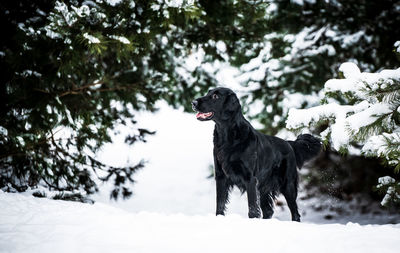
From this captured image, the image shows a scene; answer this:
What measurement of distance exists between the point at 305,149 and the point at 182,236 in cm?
218

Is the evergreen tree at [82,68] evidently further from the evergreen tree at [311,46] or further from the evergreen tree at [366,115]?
the evergreen tree at [366,115]

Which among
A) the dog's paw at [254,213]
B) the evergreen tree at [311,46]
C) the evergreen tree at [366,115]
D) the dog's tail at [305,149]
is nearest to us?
the evergreen tree at [366,115]

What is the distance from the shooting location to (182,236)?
2.65 m

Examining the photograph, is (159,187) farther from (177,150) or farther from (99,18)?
(99,18)

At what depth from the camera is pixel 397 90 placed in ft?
9.59

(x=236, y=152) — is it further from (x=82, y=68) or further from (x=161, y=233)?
(x=82, y=68)

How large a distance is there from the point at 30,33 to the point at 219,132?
2.69 metres

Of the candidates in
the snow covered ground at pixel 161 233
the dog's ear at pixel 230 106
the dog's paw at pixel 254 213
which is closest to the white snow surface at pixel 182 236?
the snow covered ground at pixel 161 233

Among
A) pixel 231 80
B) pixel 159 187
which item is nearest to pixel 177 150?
pixel 159 187

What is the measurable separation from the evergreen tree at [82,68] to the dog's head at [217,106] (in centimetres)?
119

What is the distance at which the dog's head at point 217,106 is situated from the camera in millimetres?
3504

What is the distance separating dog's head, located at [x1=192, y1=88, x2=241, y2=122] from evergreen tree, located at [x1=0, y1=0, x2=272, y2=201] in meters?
1.19

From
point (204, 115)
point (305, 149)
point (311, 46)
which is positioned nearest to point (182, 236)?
point (204, 115)

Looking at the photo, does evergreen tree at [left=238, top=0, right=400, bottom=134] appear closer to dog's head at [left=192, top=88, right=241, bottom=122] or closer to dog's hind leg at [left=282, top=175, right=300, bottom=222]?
dog's hind leg at [left=282, top=175, right=300, bottom=222]
